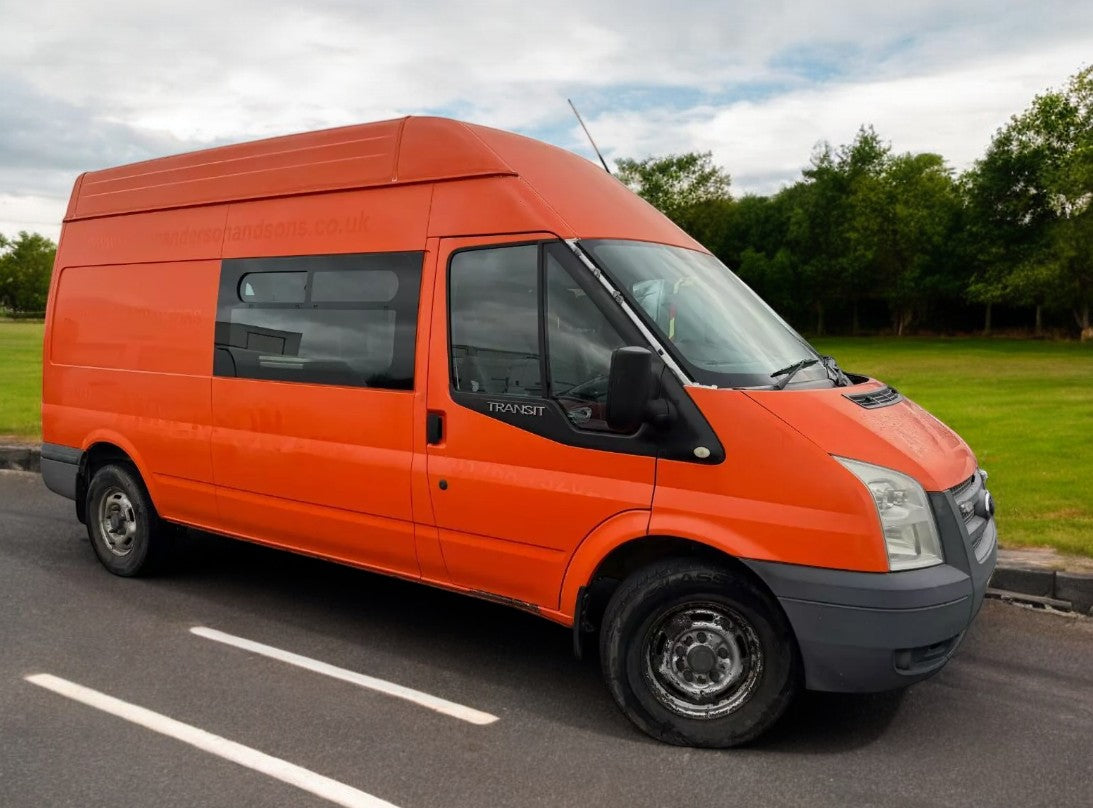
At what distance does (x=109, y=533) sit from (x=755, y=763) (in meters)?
4.63

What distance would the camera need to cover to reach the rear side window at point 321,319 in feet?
16.1

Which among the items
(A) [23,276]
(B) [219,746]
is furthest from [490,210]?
(A) [23,276]

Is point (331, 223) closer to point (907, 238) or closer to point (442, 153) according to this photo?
point (442, 153)

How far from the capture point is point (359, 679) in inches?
189

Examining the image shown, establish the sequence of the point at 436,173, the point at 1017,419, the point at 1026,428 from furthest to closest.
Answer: the point at 1017,419 → the point at 1026,428 → the point at 436,173

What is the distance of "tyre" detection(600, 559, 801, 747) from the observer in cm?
398

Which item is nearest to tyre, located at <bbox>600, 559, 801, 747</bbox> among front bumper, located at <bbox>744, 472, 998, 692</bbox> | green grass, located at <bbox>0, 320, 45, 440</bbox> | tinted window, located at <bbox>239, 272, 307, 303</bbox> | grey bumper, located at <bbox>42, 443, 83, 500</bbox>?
front bumper, located at <bbox>744, 472, 998, 692</bbox>

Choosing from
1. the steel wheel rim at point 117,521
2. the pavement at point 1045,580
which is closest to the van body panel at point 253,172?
the steel wheel rim at point 117,521

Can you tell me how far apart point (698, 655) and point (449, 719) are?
1.12m

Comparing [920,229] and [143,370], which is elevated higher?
[920,229]

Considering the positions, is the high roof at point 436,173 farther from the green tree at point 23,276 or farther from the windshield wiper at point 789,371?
the green tree at point 23,276

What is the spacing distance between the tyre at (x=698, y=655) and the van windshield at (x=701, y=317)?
0.84 m

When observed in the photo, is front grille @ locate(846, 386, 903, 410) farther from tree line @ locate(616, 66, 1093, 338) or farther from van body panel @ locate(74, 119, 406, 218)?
tree line @ locate(616, 66, 1093, 338)

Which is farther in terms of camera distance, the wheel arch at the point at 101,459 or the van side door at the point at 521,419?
the wheel arch at the point at 101,459
